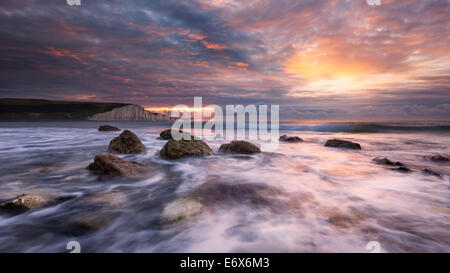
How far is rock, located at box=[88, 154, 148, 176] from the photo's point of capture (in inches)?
172

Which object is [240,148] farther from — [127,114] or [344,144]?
[127,114]

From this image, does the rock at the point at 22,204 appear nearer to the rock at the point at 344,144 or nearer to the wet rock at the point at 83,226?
the wet rock at the point at 83,226

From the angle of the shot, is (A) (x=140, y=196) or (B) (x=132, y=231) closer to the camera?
(B) (x=132, y=231)

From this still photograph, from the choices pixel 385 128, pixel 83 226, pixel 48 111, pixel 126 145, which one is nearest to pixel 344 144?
pixel 126 145

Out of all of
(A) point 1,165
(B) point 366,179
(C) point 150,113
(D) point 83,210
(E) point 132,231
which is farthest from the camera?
(C) point 150,113

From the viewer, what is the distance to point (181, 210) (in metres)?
2.86

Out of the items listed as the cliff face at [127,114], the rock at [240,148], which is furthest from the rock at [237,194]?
the cliff face at [127,114]

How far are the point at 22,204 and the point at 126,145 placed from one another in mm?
4706

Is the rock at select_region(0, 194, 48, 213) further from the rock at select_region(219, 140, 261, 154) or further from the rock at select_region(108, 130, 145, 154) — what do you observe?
the rock at select_region(219, 140, 261, 154)

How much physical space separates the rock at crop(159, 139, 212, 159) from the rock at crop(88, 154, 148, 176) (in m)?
1.67
